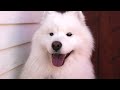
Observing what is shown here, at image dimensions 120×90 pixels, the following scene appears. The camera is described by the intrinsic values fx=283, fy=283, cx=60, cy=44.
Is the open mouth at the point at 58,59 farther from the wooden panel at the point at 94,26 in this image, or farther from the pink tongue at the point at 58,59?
the wooden panel at the point at 94,26

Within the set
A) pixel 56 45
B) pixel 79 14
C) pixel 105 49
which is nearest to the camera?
pixel 56 45

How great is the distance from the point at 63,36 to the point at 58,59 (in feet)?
0.46

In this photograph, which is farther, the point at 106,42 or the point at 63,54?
the point at 106,42

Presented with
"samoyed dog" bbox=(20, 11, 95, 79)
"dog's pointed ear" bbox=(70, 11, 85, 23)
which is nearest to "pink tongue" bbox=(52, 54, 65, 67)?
"samoyed dog" bbox=(20, 11, 95, 79)

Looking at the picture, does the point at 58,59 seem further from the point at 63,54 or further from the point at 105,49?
the point at 105,49

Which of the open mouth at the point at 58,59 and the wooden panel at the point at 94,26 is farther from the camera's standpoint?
the wooden panel at the point at 94,26

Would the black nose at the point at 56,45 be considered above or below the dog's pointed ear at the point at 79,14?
below

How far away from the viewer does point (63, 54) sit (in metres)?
1.67

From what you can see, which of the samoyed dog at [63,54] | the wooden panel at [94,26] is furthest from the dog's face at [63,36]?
the wooden panel at [94,26]

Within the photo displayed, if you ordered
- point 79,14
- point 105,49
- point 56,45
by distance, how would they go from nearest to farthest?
point 56,45, point 79,14, point 105,49

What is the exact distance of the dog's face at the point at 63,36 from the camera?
164 centimetres

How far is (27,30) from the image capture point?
201 centimetres

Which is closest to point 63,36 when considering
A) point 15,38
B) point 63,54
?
point 63,54

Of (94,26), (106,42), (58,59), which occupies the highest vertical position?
(94,26)
